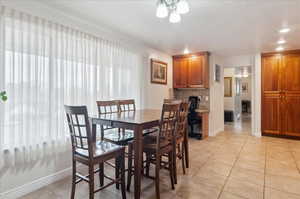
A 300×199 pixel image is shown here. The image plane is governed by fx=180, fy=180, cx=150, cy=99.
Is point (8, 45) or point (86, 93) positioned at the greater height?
point (8, 45)

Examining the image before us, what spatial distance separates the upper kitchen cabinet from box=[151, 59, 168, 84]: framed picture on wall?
41 centimetres

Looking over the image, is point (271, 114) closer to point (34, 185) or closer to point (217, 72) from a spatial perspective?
point (217, 72)

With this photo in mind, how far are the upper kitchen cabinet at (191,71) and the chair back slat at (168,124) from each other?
2901 mm

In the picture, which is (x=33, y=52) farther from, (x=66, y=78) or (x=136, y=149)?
(x=136, y=149)

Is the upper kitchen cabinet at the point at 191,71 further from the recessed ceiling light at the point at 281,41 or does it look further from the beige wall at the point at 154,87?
the recessed ceiling light at the point at 281,41

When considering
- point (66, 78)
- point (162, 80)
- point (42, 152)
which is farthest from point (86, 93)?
point (162, 80)

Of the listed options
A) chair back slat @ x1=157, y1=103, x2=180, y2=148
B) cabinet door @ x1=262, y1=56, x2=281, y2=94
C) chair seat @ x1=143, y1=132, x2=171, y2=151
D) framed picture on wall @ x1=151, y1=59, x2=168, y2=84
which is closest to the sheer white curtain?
chair seat @ x1=143, y1=132, x2=171, y2=151

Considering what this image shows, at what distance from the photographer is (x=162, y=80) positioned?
4.93 meters

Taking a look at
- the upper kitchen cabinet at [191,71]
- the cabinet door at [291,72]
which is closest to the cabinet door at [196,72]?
the upper kitchen cabinet at [191,71]

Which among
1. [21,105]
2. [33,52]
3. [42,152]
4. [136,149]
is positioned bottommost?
[42,152]

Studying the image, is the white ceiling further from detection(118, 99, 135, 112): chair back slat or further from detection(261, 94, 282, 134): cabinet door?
detection(261, 94, 282, 134): cabinet door

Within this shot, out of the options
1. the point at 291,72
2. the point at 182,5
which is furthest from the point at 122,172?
the point at 291,72

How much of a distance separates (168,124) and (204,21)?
174 cm

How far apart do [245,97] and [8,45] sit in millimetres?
10580
